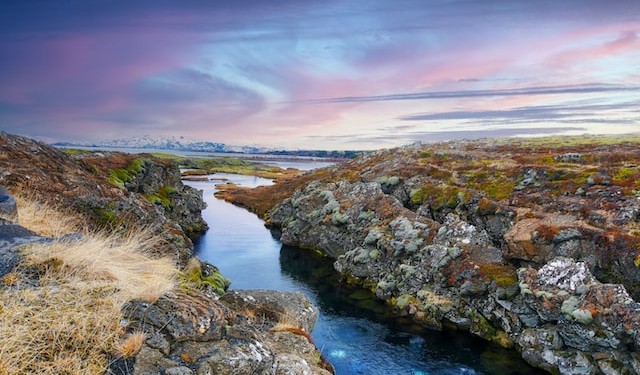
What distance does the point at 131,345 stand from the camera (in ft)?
32.1

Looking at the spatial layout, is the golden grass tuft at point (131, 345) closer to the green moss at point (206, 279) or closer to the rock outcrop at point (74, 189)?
the rock outcrop at point (74, 189)

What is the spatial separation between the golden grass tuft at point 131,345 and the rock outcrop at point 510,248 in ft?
111

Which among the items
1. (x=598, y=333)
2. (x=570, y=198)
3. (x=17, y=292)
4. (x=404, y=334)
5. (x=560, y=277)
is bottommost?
(x=404, y=334)

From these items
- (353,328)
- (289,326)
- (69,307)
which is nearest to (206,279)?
(353,328)

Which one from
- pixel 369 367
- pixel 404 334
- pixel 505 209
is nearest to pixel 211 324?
pixel 369 367

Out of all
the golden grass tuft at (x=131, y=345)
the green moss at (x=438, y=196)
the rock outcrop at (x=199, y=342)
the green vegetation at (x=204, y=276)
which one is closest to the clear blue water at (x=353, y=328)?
the green vegetation at (x=204, y=276)

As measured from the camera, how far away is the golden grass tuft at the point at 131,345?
9.62 m

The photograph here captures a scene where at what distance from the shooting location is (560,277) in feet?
123

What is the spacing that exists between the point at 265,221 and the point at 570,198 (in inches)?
2477

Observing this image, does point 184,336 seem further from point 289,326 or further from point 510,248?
point 510,248

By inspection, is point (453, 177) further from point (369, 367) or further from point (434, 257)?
point (369, 367)

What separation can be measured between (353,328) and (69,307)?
34415 millimetres

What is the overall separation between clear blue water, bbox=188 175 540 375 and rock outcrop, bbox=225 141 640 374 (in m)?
2.22

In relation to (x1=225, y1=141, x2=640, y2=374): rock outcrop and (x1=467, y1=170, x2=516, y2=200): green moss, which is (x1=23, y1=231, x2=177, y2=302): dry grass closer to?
(x1=225, y1=141, x2=640, y2=374): rock outcrop
